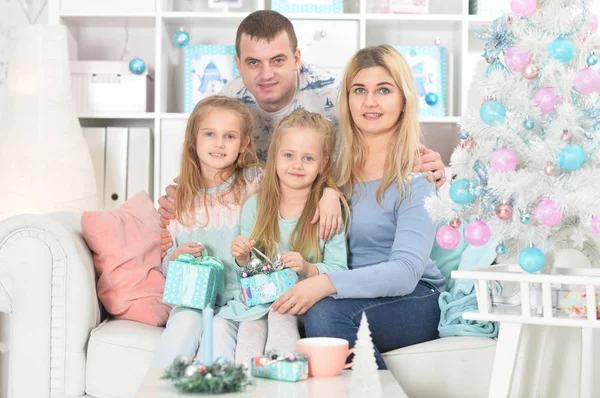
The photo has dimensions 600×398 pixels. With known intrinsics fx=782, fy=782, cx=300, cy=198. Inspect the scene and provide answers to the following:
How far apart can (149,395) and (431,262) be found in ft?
3.17

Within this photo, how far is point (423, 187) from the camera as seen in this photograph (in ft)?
6.24

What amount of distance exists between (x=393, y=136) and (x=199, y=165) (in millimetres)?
539

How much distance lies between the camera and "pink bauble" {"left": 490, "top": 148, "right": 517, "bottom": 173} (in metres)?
1.42

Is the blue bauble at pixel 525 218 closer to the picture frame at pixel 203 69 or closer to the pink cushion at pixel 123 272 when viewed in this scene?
the pink cushion at pixel 123 272

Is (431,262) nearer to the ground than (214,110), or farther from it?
nearer to the ground

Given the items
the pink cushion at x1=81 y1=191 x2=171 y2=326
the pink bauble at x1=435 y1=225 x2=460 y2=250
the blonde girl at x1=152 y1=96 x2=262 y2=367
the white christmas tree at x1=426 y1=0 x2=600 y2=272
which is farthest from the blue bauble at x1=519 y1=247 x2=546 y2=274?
the pink cushion at x1=81 y1=191 x2=171 y2=326

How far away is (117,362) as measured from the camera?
179cm

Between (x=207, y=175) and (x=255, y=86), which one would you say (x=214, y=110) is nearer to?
(x=207, y=175)

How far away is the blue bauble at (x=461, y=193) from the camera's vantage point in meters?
1.49

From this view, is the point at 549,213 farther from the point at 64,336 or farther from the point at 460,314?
the point at 64,336

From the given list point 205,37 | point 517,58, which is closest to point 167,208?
point 517,58

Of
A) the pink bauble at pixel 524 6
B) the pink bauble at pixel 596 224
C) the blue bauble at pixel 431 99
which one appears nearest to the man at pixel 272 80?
the blue bauble at pixel 431 99

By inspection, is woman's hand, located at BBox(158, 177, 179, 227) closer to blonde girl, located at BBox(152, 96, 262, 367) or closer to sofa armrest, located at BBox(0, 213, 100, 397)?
blonde girl, located at BBox(152, 96, 262, 367)

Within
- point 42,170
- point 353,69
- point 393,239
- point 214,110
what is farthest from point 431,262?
point 42,170
